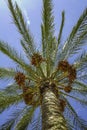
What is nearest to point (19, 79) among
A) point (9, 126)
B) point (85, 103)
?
point (9, 126)

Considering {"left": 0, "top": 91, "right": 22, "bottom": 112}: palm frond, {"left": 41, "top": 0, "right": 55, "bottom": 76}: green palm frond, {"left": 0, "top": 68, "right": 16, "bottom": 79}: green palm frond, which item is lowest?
{"left": 0, "top": 91, "right": 22, "bottom": 112}: palm frond

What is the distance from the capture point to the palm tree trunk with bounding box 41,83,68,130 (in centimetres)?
765

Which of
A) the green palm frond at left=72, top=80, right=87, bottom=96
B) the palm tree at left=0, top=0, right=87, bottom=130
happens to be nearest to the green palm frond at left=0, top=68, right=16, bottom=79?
the palm tree at left=0, top=0, right=87, bottom=130

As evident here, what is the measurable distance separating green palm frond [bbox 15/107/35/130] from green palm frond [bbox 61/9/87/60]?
103 inches

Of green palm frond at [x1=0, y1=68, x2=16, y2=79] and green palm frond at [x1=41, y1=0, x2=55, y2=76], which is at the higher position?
green palm frond at [x1=41, y1=0, x2=55, y2=76]

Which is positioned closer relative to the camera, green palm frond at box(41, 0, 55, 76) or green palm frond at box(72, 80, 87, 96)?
green palm frond at box(41, 0, 55, 76)

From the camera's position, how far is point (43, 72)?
11.9m

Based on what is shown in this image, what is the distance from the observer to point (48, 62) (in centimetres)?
1191

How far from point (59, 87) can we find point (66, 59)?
46.9 inches

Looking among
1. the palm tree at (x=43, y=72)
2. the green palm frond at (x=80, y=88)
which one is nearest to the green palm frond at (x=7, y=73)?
the palm tree at (x=43, y=72)

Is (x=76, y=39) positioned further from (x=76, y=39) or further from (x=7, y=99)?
(x=7, y=99)

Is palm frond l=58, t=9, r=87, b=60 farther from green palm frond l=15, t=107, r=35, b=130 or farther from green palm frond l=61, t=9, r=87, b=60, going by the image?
green palm frond l=15, t=107, r=35, b=130

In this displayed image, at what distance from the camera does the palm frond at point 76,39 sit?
11.5 metres

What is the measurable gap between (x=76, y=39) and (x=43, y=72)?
1868 millimetres
